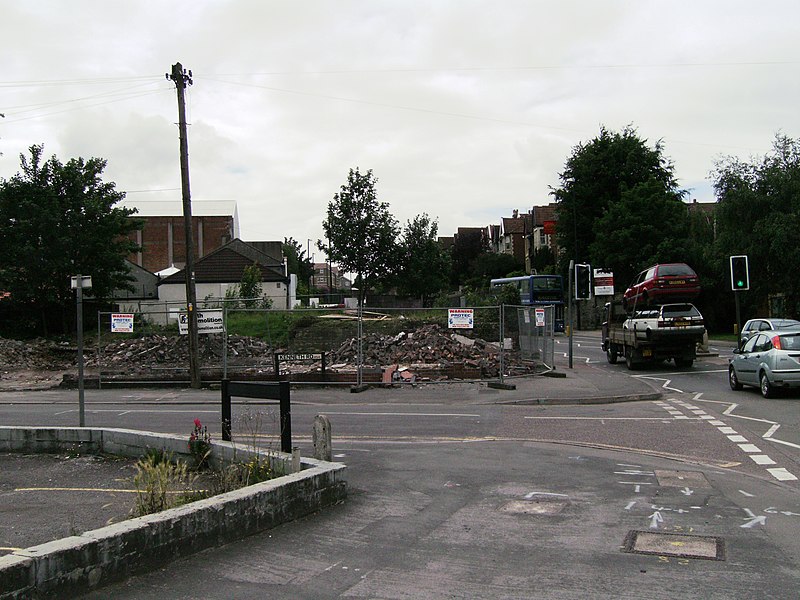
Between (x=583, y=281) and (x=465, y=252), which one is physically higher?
(x=465, y=252)

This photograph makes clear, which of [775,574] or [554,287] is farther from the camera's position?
[554,287]

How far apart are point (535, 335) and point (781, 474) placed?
680 inches

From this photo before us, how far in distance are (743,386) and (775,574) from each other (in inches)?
655

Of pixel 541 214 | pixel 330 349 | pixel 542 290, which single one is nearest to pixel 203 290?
pixel 542 290

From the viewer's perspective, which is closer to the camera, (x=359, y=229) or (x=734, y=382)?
(x=734, y=382)

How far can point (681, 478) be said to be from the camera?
9000 millimetres

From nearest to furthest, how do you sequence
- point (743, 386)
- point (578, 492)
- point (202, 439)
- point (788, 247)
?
point (578, 492) < point (202, 439) < point (743, 386) < point (788, 247)

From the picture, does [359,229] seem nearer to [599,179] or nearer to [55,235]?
[55,235]

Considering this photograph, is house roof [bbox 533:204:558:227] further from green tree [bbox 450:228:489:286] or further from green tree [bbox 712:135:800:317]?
green tree [bbox 712:135:800:317]

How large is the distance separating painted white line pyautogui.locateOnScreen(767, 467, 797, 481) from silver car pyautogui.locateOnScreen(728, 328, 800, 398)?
28.2ft

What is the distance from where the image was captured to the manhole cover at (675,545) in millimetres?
5871

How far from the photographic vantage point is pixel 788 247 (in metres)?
38.6

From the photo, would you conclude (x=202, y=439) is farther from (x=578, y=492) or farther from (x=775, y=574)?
(x=775, y=574)

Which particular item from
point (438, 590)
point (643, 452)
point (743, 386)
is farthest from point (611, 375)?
point (438, 590)
